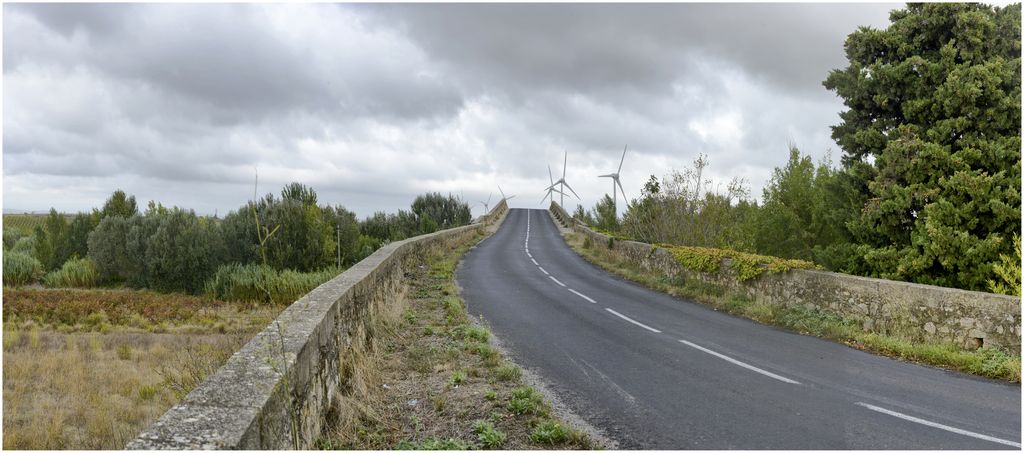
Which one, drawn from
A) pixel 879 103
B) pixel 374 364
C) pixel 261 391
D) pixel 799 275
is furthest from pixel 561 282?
pixel 261 391

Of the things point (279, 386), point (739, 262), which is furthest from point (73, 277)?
point (279, 386)

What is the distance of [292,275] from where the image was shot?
733 inches

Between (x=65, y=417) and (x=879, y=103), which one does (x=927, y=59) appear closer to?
(x=879, y=103)

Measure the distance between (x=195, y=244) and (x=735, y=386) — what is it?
823 inches

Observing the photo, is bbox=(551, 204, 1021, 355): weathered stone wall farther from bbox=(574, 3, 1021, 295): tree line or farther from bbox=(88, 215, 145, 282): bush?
bbox=(88, 215, 145, 282): bush

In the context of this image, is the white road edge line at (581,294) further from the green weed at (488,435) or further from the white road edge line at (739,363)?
the green weed at (488,435)

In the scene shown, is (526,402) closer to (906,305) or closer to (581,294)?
(906,305)

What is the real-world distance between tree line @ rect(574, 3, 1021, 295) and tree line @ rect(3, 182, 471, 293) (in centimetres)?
1484

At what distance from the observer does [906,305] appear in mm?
10266

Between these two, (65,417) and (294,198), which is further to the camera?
(294,198)

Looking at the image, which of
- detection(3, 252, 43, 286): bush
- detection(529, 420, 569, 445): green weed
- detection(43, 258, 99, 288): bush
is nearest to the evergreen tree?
detection(529, 420, 569, 445): green weed

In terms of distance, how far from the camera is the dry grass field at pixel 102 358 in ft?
26.4

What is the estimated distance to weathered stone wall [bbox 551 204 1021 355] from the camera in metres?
9.02

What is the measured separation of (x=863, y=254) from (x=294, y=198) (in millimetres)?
18477
